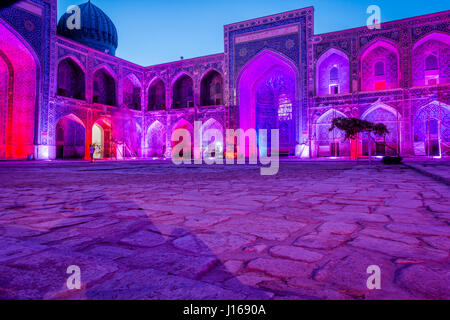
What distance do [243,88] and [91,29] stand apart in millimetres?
13446

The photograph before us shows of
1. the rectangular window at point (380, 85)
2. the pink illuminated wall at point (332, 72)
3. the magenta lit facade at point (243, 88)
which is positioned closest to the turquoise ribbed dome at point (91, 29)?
the magenta lit facade at point (243, 88)

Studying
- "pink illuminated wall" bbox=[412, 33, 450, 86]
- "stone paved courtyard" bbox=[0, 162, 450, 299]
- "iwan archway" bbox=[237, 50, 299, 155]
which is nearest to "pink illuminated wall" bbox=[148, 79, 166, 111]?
"iwan archway" bbox=[237, 50, 299, 155]

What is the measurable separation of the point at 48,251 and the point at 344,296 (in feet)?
3.60

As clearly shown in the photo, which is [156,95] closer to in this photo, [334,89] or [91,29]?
[91,29]

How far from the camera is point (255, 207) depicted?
2.24 metres

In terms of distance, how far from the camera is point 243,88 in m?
21.9

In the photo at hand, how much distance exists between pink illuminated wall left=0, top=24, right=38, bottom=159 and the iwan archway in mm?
12943

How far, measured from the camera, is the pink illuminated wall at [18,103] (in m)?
17.4

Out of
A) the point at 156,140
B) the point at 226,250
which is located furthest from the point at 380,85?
the point at 226,250

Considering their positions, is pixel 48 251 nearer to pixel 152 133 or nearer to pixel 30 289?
pixel 30 289

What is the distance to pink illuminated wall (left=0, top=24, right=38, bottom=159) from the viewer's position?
1741 centimetres

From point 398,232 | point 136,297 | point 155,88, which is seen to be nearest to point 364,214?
point 398,232

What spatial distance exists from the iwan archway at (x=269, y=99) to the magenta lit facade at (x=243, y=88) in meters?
0.08

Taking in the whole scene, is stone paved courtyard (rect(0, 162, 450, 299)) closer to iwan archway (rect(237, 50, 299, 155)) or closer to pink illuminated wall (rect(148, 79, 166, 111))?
iwan archway (rect(237, 50, 299, 155))
